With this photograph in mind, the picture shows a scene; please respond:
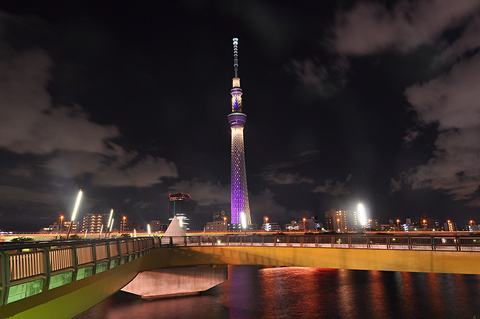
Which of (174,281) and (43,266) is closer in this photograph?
(43,266)

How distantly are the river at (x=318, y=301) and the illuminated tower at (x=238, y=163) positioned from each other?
127059 mm

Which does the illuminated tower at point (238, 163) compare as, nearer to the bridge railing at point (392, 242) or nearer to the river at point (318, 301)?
the river at point (318, 301)

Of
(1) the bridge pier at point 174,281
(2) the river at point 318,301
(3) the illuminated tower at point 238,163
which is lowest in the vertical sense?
(2) the river at point 318,301

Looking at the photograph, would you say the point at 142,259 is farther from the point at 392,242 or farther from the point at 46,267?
the point at 392,242

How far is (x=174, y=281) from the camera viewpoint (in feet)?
138

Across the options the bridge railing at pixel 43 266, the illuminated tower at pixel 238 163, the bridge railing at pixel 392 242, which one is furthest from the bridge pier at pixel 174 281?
the illuminated tower at pixel 238 163

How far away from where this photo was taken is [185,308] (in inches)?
1454

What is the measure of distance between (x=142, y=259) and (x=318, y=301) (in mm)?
24961

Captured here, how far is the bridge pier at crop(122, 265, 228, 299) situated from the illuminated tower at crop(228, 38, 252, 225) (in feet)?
449

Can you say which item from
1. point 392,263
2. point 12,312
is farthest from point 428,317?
point 12,312

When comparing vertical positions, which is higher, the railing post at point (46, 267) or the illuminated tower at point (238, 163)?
the illuminated tower at point (238, 163)

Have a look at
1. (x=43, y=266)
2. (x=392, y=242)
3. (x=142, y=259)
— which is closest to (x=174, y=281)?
(x=142, y=259)

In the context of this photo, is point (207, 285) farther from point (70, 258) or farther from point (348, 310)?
point (70, 258)

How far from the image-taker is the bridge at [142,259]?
8.99m
